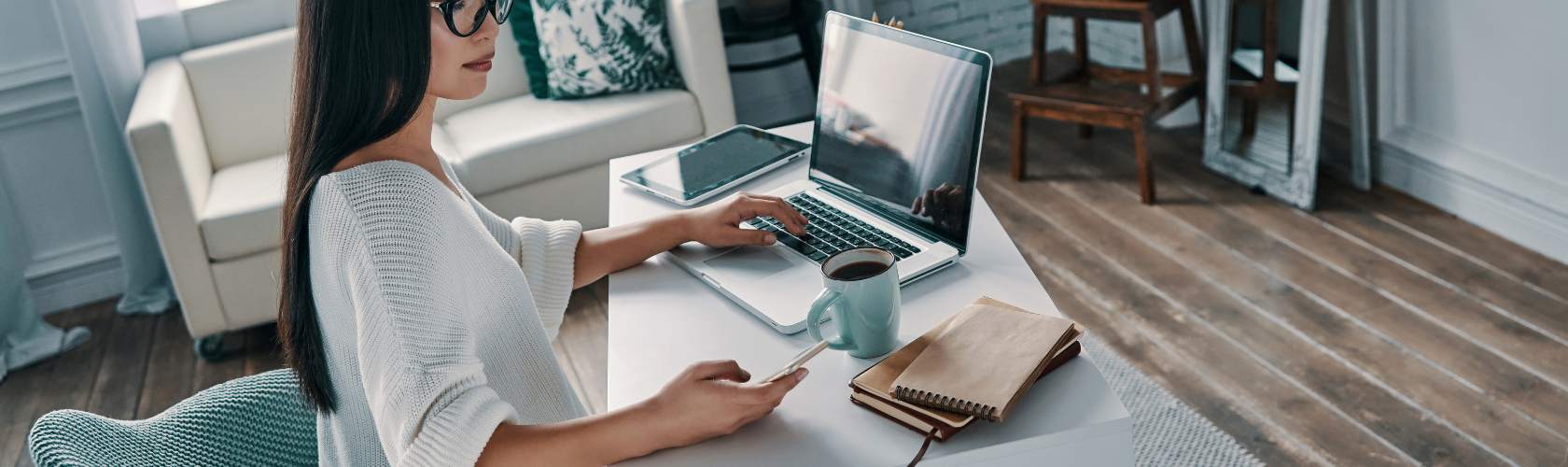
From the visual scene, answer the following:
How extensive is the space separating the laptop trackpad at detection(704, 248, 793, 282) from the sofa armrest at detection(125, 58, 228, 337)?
1713 millimetres

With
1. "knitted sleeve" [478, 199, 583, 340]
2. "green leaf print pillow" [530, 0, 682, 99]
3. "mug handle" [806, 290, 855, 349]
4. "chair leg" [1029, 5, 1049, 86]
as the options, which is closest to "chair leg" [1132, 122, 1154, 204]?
"chair leg" [1029, 5, 1049, 86]

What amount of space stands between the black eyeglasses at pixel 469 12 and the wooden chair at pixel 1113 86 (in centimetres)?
219

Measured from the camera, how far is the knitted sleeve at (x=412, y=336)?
1.02 meters

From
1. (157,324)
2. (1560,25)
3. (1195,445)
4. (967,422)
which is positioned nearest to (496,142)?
(157,324)

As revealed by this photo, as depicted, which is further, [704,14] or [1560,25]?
[704,14]

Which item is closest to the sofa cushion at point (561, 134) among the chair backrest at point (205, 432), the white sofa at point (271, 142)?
the white sofa at point (271, 142)

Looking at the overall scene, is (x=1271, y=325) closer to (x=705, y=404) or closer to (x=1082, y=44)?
(x=1082, y=44)

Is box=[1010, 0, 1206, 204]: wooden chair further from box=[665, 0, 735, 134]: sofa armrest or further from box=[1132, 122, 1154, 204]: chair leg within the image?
box=[665, 0, 735, 134]: sofa armrest

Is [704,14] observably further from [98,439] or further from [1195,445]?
[98,439]

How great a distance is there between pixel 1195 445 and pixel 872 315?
118 centimetres

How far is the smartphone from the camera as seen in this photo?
5.50 ft

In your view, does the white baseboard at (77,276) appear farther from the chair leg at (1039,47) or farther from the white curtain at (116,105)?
the chair leg at (1039,47)

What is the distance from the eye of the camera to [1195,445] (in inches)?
83.4

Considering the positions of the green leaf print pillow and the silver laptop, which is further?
the green leaf print pillow
